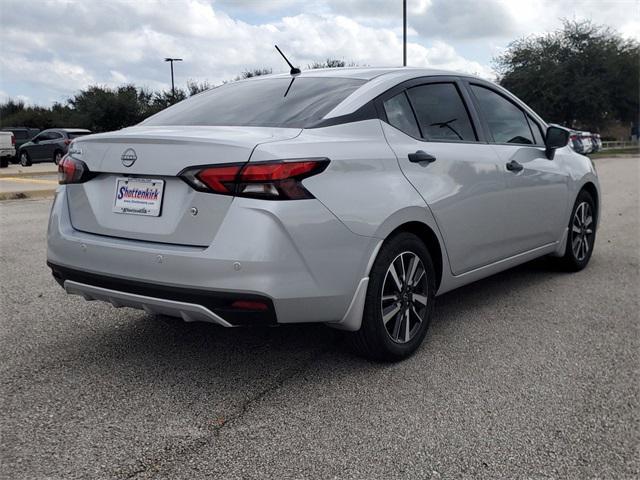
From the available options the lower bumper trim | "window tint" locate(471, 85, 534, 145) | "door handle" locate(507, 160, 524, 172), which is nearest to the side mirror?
"window tint" locate(471, 85, 534, 145)

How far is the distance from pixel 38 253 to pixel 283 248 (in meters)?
4.74

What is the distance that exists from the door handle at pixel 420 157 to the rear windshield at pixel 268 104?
0.50m

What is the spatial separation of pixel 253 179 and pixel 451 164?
152 cm

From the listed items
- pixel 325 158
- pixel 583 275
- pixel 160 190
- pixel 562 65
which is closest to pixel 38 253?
pixel 160 190

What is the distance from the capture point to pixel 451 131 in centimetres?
438

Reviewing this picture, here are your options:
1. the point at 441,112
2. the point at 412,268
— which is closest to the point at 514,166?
the point at 441,112

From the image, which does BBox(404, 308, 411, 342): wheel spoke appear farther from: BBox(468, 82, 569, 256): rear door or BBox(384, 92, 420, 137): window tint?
BBox(468, 82, 569, 256): rear door

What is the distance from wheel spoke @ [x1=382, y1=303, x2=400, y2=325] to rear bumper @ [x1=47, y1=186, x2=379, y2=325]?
30 centimetres

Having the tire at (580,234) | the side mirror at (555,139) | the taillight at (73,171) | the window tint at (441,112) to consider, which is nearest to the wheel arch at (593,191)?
the tire at (580,234)

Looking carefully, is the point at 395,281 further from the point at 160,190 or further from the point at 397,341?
the point at 160,190

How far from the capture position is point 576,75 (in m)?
48.0

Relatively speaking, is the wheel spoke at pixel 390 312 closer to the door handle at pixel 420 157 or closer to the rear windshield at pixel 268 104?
the door handle at pixel 420 157

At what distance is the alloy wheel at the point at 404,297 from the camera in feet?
12.1

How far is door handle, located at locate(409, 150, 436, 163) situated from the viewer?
384 centimetres
